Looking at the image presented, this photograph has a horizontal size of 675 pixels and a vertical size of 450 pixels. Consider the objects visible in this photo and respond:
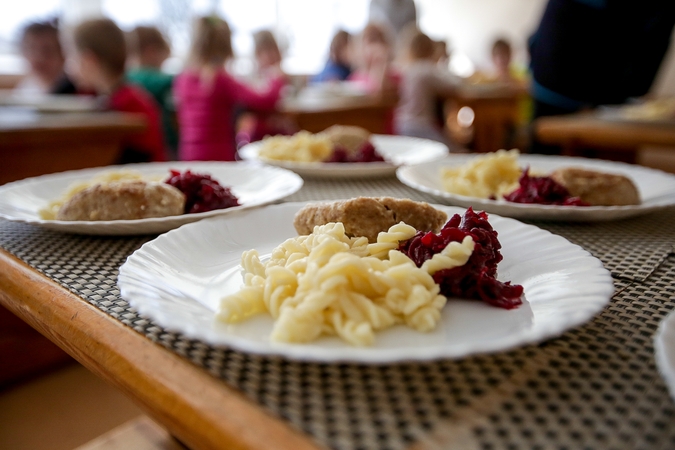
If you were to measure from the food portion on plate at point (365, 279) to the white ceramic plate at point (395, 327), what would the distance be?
0.06ft

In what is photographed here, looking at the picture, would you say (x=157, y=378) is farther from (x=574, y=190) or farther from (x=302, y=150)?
(x=302, y=150)

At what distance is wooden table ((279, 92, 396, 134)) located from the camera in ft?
12.8

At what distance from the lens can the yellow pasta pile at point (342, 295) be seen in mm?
620

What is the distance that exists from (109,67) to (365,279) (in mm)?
3587

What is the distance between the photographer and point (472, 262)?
0.75 meters

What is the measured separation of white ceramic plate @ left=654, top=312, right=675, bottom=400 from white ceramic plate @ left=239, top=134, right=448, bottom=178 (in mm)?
1134

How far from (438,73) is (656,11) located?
8.06 ft

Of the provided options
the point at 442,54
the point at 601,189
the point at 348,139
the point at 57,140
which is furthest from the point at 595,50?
the point at 442,54

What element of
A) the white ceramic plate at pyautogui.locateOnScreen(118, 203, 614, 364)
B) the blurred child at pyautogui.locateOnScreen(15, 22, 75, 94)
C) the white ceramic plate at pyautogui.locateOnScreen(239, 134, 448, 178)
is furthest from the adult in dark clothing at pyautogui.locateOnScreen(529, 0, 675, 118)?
the blurred child at pyautogui.locateOnScreen(15, 22, 75, 94)

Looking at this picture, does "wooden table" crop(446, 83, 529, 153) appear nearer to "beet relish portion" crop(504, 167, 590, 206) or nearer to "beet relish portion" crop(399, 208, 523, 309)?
"beet relish portion" crop(504, 167, 590, 206)

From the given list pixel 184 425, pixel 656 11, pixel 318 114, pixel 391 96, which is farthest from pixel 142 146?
pixel 656 11

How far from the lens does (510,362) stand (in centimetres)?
64

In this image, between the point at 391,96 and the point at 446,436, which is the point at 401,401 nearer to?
the point at 446,436

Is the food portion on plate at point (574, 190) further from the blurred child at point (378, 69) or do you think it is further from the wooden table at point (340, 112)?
the blurred child at point (378, 69)
